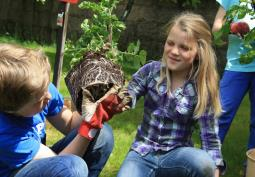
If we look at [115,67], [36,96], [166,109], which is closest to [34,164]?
[36,96]

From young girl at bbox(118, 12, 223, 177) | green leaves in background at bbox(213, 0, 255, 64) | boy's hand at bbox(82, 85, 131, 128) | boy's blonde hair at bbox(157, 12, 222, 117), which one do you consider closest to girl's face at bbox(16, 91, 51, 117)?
boy's hand at bbox(82, 85, 131, 128)

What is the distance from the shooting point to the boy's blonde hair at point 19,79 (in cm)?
206

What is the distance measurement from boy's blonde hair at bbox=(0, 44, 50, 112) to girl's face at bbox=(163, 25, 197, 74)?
76cm

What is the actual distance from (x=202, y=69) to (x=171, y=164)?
50 cm

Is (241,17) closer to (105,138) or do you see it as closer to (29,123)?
(105,138)

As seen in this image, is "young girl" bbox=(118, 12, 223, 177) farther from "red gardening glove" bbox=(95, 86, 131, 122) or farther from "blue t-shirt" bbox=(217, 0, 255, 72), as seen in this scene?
"blue t-shirt" bbox=(217, 0, 255, 72)

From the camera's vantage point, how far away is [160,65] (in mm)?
2773

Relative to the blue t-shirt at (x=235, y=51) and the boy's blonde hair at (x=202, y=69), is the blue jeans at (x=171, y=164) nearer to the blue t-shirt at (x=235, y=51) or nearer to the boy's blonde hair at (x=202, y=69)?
the boy's blonde hair at (x=202, y=69)

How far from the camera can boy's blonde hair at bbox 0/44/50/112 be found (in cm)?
206

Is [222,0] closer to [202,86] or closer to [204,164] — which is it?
[202,86]

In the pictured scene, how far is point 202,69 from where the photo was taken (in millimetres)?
2672

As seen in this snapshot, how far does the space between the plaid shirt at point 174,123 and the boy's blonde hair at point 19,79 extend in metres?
0.64

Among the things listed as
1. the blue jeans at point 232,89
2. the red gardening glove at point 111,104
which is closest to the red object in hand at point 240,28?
the blue jeans at point 232,89

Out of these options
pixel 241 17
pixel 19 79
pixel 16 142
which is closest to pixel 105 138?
pixel 16 142
